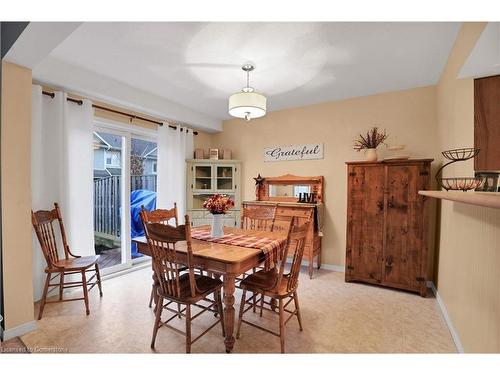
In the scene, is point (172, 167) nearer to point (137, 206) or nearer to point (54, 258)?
point (137, 206)

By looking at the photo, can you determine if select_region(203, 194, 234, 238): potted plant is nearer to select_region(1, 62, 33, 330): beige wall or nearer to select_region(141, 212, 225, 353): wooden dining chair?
select_region(141, 212, 225, 353): wooden dining chair

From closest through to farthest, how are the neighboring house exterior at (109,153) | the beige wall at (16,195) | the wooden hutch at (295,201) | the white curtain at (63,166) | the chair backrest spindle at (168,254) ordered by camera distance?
the chair backrest spindle at (168,254), the beige wall at (16,195), the white curtain at (63,166), the neighboring house exterior at (109,153), the wooden hutch at (295,201)

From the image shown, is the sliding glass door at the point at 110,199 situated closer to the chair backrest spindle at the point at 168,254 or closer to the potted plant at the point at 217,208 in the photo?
the potted plant at the point at 217,208

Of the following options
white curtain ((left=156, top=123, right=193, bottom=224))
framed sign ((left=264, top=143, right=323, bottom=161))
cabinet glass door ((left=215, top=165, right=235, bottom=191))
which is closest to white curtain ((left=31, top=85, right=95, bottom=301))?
white curtain ((left=156, top=123, right=193, bottom=224))

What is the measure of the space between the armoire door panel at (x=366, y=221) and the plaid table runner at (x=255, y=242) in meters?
1.29

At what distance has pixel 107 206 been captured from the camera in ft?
11.3

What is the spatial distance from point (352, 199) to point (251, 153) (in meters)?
1.91

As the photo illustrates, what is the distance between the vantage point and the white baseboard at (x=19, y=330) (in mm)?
1896

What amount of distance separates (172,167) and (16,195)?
2067 millimetres

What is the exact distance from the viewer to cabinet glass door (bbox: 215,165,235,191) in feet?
14.1

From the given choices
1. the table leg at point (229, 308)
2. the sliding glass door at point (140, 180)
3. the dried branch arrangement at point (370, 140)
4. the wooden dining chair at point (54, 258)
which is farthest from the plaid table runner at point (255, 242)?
the dried branch arrangement at point (370, 140)

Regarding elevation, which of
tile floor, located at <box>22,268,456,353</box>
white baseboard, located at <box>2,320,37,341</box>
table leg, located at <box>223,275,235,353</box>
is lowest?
tile floor, located at <box>22,268,456,353</box>
